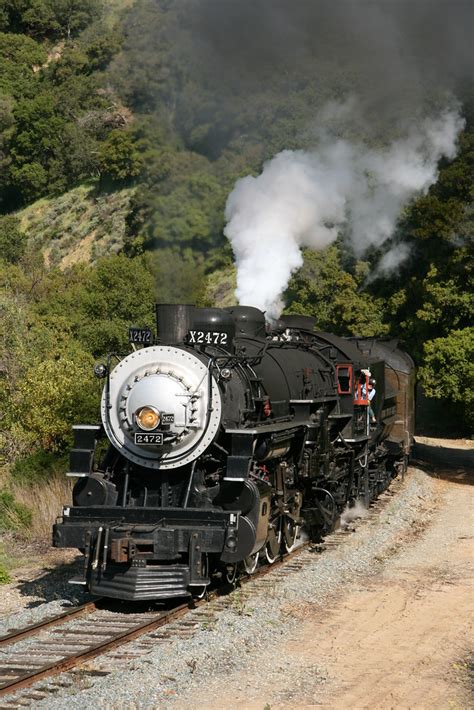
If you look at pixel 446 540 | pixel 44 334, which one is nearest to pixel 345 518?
pixel 446 540

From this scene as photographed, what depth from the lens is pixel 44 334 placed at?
98.4ft

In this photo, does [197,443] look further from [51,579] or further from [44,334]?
[44,334]

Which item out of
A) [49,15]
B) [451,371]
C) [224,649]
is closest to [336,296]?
[451,371]

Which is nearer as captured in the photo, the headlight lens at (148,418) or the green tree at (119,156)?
the headlight lens at (148,418)

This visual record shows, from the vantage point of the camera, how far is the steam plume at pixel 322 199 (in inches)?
756

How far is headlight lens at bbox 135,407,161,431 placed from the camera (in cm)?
1080

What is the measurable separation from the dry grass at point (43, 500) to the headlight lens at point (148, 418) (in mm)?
5850

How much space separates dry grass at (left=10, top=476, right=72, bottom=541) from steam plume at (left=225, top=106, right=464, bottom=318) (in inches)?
209

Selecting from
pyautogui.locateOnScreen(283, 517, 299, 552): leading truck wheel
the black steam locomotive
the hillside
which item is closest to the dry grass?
pyautogui.locateOnScreen(283, 517, 299, 552): leading truck wheel

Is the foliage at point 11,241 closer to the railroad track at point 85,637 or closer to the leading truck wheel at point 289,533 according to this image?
the leading truck wheel at point 289,533

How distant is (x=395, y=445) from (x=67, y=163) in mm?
45746

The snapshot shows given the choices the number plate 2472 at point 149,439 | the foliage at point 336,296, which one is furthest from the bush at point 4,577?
the foliage at point 336,296

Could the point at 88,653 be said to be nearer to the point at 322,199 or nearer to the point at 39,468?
the point at 39,468

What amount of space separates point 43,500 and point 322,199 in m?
10.5
